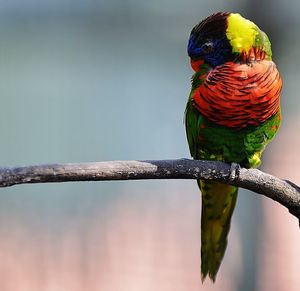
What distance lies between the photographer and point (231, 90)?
1560 mm

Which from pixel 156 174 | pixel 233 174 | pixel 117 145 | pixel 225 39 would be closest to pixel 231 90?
pixel 225 39

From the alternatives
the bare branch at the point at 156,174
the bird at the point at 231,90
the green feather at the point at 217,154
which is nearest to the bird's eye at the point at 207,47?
the bird at the point at 231,90

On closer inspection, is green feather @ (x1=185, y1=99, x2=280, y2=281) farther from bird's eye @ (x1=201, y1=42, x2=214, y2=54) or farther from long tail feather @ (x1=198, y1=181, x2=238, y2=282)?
bird's eye @ (x1=201, y1=42, x2=214, y2=54)

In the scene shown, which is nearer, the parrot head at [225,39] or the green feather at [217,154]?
the parrot head at [225,39]

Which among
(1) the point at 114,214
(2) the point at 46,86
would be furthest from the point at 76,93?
(1) the point at 114,214

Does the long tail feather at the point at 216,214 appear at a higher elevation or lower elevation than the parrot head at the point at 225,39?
lower

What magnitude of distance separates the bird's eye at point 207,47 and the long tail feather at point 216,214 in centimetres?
40

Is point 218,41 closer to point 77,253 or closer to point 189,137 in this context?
point 189,137

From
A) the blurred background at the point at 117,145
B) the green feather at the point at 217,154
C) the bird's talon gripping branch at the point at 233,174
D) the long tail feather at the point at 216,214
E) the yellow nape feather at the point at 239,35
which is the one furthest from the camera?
the blurred background at the point at 117,145

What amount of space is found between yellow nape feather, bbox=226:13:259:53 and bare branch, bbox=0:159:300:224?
13.8 inches

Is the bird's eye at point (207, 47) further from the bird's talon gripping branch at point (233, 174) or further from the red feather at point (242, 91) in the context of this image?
the bird's talon gripping branch at point (233, 174)

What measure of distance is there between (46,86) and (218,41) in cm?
157

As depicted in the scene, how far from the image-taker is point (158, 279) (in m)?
2.62

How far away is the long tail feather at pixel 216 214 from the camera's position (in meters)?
1.78
